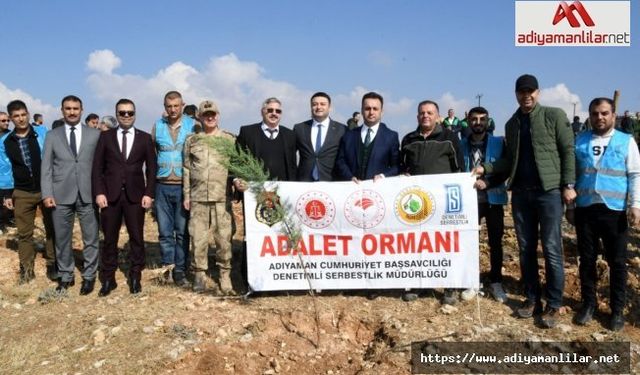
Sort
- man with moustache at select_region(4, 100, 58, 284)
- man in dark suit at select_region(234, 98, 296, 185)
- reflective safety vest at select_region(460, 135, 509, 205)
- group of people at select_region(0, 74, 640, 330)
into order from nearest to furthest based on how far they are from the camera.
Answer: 1. group of people at select_region(0, 74, 640, 330)
2. reflective safety vest at select_region(460, 135, 509, 205)
3. man in dark suit at select_region(234, 98, 296, 185)
4. man with moustache at select_region(4, 100, 58, 284)

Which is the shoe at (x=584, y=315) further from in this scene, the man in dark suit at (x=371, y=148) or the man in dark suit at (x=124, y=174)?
the man in dark suit at (x=124, y=174)

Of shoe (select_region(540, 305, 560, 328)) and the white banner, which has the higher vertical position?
the white banner

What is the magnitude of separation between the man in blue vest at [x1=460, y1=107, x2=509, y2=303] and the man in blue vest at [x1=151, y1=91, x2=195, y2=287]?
3.49m

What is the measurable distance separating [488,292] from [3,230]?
915cm

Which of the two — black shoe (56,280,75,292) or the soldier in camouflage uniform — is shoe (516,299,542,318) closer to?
the soldier in camouflage uniform

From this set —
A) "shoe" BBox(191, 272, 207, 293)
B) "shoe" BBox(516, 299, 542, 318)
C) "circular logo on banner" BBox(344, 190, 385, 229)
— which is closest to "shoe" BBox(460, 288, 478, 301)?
"shoe" BBox(516, 299, 542, 318)

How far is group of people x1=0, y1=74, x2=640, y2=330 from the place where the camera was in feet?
14.4

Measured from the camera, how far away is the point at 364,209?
523 cm

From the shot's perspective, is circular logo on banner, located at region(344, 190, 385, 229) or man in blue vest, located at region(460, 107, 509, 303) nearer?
man in blue vest, located at region(460, 107, 509, 303)

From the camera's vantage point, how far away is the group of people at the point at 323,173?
4.39 m

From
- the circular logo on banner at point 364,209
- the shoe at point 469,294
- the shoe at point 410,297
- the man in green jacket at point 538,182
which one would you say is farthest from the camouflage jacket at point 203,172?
the man in green jacket at point 538,182

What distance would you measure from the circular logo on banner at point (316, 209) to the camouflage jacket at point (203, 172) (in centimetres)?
99

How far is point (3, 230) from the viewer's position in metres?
8.98

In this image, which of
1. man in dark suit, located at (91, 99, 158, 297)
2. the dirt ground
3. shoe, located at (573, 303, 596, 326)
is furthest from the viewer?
man in dark suit, located at (91, 99, 158, 297)
